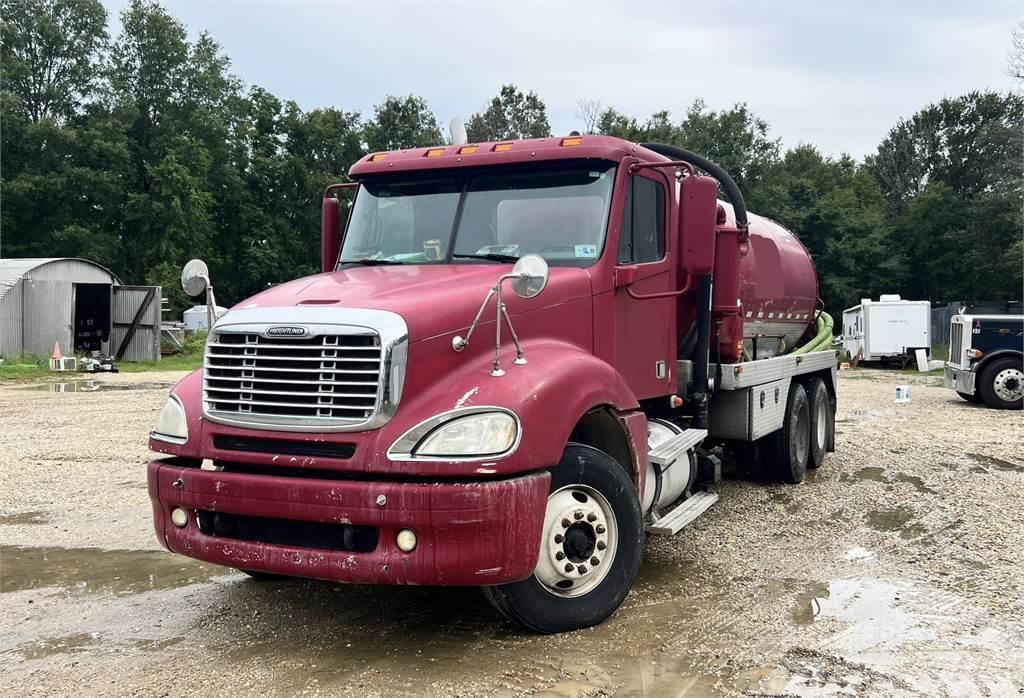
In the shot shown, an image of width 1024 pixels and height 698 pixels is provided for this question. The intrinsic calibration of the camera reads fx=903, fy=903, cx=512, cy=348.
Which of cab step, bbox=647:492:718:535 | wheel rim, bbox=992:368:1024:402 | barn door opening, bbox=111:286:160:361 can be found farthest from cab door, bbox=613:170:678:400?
barn door opening, bbox=111:286:160:361

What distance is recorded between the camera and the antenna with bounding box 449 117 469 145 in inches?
260

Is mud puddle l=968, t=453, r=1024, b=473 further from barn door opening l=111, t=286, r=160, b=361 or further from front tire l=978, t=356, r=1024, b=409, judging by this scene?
barn door opening l=111, t=286, r=160, b=361

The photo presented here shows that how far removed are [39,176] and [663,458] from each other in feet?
149

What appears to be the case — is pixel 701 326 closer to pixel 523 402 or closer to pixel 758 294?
pixel 758 294

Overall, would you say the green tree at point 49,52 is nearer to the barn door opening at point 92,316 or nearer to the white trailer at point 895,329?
the barn door opening at point 92,316

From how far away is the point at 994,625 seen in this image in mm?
4926

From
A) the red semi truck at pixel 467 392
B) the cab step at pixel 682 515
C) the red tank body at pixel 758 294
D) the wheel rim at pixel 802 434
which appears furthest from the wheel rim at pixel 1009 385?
the red semi truck at pixel 467 392

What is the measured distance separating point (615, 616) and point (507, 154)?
114 inches

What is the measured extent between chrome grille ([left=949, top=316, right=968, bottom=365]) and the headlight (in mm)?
16172

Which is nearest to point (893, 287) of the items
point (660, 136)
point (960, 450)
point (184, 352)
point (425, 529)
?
point (660, 136)

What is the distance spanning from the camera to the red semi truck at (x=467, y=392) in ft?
13.7

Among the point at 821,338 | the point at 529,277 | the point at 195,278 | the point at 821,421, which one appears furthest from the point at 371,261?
the point at 821,338

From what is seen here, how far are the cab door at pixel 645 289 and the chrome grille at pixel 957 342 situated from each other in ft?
42.8

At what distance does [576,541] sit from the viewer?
467 cm
